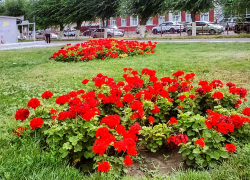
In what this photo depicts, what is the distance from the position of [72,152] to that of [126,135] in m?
0.59

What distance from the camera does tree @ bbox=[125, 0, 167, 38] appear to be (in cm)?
2772

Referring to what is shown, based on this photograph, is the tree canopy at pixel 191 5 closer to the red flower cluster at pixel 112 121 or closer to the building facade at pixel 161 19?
the building facade at pixel 161 19

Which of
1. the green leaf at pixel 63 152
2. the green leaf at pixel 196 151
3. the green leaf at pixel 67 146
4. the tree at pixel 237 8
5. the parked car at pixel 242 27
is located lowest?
the green leaf at pixel 63 152

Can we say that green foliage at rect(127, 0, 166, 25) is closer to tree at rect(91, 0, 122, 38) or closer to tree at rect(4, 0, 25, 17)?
tree at rect(91, 0, 122, 38)

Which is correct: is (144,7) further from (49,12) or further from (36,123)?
(36,123)

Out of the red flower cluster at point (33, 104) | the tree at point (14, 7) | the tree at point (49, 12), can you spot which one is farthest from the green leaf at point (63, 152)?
the tree at point (14, 7)

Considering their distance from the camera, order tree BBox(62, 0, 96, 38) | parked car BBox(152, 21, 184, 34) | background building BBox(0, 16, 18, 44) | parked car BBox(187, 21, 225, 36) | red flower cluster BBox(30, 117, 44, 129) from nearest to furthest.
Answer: red flower cluster BBox(30, 117, 44, 129)
background building BBox(0, 16, 18, 44)
parked car BBox(187, 21, 225, 36)
tree BBox(62, 0, 96, 38)
parked car BBox(152, 21, 184, 34)

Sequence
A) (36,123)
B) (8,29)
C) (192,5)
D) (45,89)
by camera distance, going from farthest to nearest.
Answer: (8,29) → (192,5) → (45,89) → (36,123)

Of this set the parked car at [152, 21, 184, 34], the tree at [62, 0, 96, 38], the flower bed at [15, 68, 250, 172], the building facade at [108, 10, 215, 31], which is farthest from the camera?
the building facade at [108, 10, 215, 31]

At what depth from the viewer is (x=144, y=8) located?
2783 centimetres

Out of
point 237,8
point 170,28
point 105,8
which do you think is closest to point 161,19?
point 170,28

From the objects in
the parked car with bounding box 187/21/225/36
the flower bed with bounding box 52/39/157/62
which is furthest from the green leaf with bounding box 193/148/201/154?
the parked car with bounding box 187/21/225/36

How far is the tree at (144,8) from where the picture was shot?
91.0 feet

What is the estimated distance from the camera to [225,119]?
105 inches
